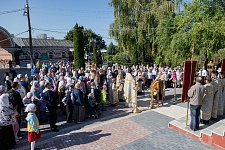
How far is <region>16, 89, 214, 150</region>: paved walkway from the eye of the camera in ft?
19.1

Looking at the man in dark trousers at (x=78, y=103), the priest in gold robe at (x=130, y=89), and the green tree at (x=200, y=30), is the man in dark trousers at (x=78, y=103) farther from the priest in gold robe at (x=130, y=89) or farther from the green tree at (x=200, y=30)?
the green tree at (x=200, y=30)

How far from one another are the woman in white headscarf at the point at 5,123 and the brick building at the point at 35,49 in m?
29.4

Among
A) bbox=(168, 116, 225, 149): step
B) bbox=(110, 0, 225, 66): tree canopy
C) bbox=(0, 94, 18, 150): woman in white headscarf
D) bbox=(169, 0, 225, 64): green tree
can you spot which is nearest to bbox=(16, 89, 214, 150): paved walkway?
bbox=(168, 116, 225, 149): step

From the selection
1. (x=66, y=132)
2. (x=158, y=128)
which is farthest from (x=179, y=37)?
(x=66, y=132)

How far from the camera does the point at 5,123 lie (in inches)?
204

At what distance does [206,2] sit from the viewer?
1702cm

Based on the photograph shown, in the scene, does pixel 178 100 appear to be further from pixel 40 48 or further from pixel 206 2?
pixel 40 48

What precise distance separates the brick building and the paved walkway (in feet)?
94.5

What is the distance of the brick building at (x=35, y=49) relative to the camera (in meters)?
32.2

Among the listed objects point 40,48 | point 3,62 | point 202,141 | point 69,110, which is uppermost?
point 40,48

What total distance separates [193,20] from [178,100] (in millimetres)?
9829

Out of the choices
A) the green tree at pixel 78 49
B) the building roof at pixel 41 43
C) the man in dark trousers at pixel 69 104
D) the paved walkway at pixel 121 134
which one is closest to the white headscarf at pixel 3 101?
the paved walkway at pixel 121 134

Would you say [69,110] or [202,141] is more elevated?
[69,110]

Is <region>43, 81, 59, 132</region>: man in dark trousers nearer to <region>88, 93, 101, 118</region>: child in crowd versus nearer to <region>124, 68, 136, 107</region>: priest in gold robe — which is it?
<region>88, 93, 101, 118</region>: child in crowd
